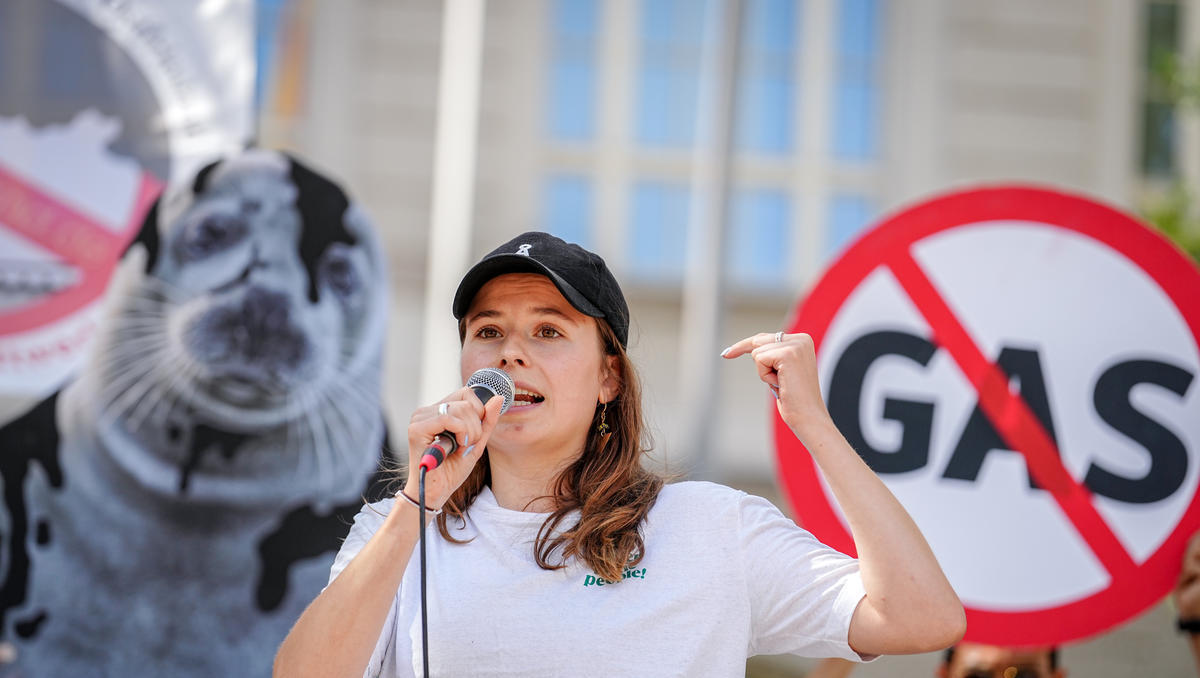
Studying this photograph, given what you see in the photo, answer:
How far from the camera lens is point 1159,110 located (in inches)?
382

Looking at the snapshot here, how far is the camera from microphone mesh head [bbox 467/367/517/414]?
6.30 ft

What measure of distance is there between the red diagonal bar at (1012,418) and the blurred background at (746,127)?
5160mm

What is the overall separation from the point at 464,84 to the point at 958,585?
2309 millimetres

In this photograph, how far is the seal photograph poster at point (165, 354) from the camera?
2906 mm

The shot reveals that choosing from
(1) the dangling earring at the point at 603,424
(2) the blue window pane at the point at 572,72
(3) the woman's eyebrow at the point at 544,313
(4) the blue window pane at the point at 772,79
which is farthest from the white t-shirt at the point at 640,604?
(4) the blue window pane at the point at 772,79

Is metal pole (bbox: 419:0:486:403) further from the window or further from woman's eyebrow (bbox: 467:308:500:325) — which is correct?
the window

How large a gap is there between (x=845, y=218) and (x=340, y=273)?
7291 mm

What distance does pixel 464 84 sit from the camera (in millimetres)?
4105

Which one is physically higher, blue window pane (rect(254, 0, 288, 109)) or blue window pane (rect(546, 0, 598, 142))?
blue window pane (rect(546, 0, 598, 142))

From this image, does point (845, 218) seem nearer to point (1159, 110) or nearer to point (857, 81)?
point (857, 81)

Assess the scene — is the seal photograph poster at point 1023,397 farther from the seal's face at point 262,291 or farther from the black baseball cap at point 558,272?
the seal's face at point 262,291

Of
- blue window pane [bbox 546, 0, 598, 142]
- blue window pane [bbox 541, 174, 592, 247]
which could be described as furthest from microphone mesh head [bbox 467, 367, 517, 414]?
blue window pane [bbox 546, 0, 598, 142]

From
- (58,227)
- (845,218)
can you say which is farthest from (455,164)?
(845,218)

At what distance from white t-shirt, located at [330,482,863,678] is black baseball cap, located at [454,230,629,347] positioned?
39 centimetres
